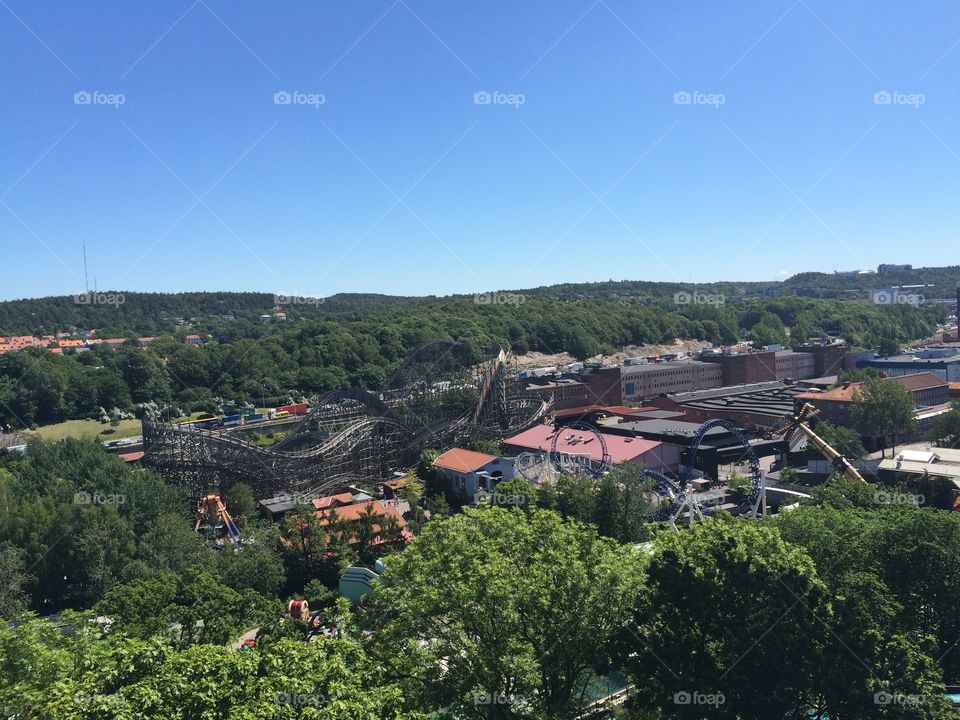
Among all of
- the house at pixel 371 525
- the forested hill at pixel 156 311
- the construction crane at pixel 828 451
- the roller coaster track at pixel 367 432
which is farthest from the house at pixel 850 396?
the forested hill at pixel 156 311

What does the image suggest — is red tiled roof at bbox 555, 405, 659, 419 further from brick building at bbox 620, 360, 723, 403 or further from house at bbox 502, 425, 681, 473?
house at bbox 502, 425, 681, 473

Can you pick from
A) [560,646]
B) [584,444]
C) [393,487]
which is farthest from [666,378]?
[560,646]

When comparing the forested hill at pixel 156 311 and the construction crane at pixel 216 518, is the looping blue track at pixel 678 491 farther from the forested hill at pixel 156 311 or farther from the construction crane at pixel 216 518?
the forested hill at pixel 156 311

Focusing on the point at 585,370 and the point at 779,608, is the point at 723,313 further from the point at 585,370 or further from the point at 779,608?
the point at 779,608

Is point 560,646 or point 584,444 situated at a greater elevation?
point 560,646

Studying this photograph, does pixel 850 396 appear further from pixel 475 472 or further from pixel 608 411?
pixel 475 472

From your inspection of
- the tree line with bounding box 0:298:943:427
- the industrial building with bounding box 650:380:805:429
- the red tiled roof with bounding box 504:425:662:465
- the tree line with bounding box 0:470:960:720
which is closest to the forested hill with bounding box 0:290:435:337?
the tree line with bounding box 0:298:943:427
